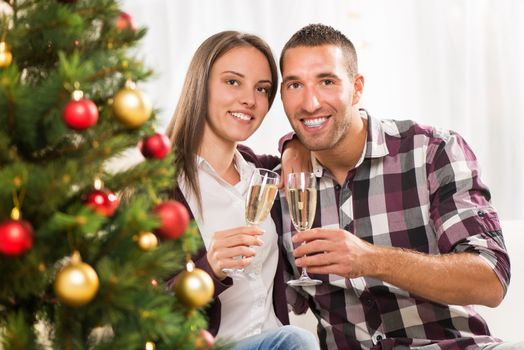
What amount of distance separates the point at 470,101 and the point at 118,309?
272cm

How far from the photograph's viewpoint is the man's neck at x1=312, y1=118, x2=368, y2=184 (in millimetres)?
2197

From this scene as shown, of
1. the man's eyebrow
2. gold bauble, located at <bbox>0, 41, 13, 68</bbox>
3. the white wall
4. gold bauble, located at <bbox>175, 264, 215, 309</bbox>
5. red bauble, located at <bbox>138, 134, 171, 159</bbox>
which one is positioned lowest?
the white wall

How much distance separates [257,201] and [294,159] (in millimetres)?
561

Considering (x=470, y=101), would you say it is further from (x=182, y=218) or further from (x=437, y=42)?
(x=182, y=218)

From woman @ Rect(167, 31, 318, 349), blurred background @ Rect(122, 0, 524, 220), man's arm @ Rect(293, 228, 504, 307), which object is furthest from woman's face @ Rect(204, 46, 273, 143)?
blurred background @ Rect(122, 0, 524, 220)

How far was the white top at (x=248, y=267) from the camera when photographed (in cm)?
186

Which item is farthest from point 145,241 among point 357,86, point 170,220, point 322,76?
point 357,86

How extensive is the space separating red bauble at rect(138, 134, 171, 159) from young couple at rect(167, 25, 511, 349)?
2.78 feet

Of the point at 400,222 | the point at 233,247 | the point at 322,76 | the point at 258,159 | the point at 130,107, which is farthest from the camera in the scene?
the point at 258,159

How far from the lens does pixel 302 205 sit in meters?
1.79

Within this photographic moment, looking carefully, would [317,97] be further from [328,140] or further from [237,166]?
[237,166]

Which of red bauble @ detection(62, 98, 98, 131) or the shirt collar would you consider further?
the shirt collar

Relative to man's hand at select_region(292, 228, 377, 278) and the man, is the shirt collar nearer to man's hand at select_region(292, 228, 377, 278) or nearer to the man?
the man

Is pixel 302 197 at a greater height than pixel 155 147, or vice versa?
pixel 155 147
